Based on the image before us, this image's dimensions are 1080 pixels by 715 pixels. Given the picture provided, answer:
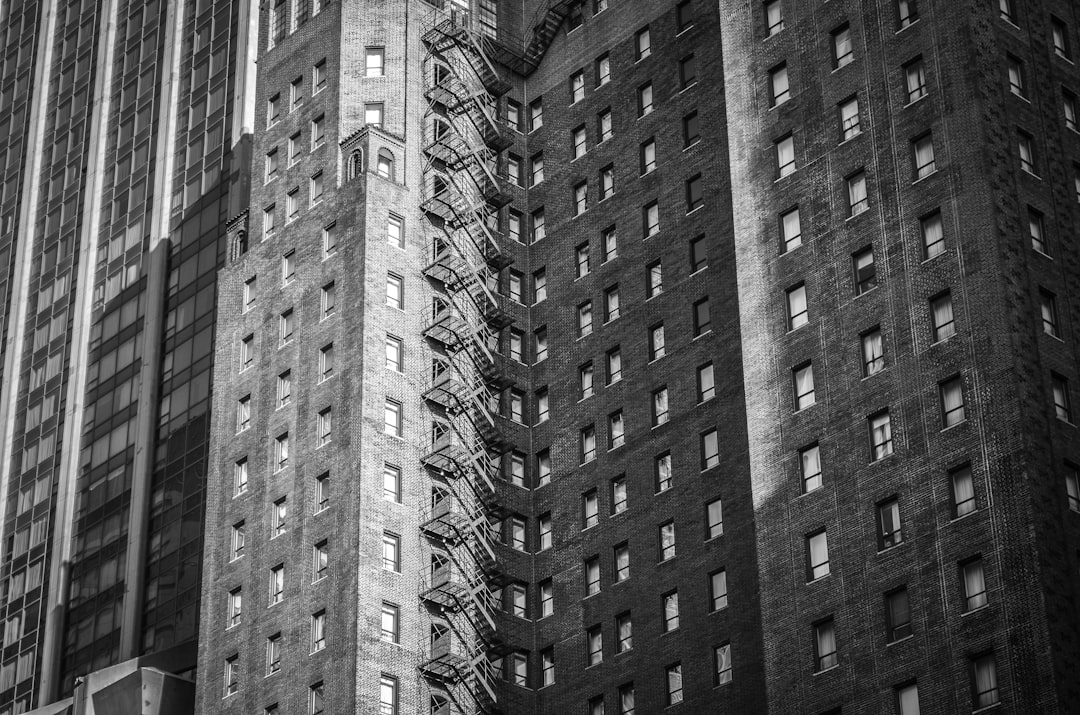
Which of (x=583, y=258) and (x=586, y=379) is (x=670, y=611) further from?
(x=583, y=258)

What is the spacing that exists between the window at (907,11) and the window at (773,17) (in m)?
6.93

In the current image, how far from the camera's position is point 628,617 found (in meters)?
93.7

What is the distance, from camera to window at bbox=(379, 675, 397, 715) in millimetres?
92062

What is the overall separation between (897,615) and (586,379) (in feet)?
93.2

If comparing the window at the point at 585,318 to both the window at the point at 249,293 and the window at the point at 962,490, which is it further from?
the window at the point at 962,490

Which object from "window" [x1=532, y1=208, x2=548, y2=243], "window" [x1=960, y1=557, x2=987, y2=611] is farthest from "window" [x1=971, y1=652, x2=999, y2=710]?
"window" [x1=532, y1=208, x2=548, y2=243]

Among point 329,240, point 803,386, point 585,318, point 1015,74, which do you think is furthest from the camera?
point 329,240

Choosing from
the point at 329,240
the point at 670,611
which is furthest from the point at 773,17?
the point at 670,611

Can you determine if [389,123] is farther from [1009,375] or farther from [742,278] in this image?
[1009,375]

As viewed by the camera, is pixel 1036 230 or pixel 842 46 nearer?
pixel 1036 230

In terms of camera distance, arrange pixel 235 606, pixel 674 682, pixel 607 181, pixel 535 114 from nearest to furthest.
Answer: pixel 674 682 → pixel 235 606 → pixel 607 181 → pixel 535 114

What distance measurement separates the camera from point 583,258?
106 metres

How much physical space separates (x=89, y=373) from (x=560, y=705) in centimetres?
5199

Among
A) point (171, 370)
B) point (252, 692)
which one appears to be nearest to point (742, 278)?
point (252, 692)
